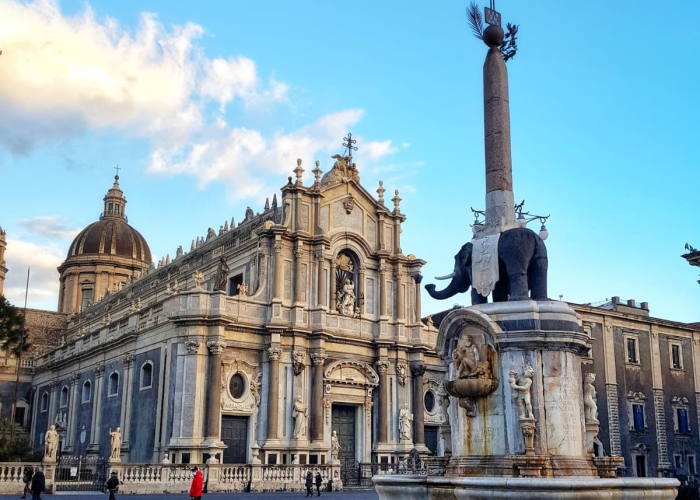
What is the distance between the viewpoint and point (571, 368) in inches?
561

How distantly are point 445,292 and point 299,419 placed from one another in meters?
21.1

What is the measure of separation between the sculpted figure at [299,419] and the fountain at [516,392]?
70.4ft

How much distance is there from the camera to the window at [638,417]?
4703 cm

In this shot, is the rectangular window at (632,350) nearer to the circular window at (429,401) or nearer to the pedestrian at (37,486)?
the circular window at (429,401)

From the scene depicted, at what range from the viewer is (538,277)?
15523 millimetres

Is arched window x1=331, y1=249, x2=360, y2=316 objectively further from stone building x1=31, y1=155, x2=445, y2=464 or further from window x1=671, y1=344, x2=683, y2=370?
window x1=671, y1=344, x2=683, y2=370

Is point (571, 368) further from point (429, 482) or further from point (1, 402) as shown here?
point (1, 402)

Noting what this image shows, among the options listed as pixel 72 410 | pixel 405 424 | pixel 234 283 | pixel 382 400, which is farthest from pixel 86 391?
pixel 405 424

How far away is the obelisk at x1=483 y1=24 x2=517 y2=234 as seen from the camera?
16.5 metres

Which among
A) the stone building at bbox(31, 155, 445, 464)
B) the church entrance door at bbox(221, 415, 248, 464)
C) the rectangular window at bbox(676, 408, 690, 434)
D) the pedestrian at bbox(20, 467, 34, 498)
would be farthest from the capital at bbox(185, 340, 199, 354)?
the rectangular window at bbox(676, 408, 690, 434)

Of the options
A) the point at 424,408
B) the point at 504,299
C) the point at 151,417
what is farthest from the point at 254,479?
the point at 504,299

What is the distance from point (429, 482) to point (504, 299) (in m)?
4.11

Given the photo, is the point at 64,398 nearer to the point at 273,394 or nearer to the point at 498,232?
the point at 273,394

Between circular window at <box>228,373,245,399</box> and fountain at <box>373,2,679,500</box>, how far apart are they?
71.4 ft
